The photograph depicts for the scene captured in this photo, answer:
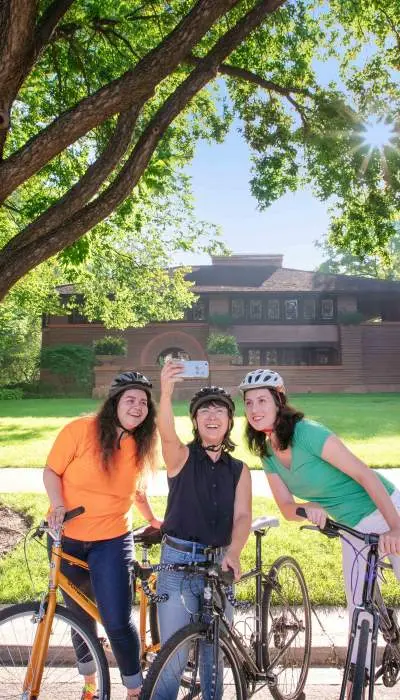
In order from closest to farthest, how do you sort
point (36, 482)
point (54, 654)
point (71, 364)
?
point (54, 654) → point (36, 482) → point (71, 364)

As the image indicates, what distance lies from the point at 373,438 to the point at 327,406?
28.8 ft

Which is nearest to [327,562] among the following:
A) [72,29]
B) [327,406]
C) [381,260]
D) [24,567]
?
[24,567]

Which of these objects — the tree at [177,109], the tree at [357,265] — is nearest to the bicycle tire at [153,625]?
the tree at [177,109]

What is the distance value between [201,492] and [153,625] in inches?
44.7

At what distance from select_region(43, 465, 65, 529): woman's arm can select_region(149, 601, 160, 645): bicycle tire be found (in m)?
0.99

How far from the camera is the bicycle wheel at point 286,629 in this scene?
3.90m

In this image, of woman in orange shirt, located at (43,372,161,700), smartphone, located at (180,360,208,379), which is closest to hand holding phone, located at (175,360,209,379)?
smartphone, located at (180,360,208,379)

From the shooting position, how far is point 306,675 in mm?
4105

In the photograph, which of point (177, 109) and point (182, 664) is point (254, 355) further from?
point (182, 664)

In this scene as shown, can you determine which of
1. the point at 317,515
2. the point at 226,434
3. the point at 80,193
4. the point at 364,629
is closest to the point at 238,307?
the point at 80,193

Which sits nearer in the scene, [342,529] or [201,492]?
[342,529]

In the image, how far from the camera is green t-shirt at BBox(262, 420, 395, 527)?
3.51 m

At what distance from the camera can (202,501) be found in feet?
11.3

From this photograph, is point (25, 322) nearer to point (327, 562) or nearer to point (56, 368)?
point (56, 368)
